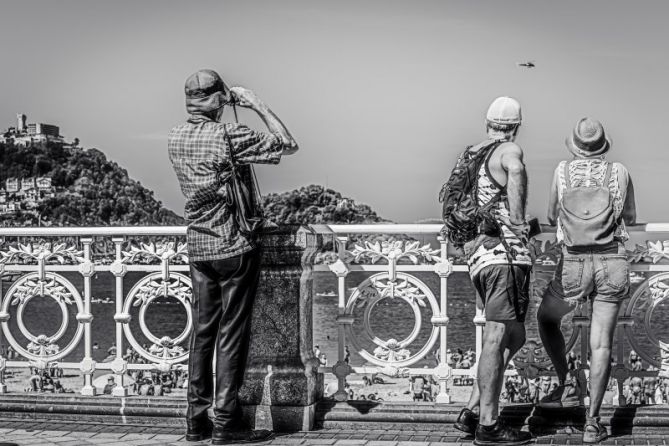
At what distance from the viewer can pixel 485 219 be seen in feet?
20.4

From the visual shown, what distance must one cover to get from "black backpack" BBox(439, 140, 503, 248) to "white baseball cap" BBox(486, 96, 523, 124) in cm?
14

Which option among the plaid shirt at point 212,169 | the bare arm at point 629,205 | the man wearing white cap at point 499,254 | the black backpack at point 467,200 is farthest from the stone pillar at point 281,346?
the bare arm at point 629,205

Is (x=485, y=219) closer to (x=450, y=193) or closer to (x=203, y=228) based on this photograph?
(x=450, y=193)

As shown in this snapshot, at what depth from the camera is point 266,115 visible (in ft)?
21.1

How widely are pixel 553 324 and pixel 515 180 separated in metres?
1.13

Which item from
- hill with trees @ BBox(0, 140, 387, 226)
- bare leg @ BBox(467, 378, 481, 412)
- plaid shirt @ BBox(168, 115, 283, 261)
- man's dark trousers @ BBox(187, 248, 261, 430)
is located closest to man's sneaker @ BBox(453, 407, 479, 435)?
bare leg @ BBox(467, 378, 481, 412)

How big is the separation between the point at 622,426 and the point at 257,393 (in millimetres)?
2380

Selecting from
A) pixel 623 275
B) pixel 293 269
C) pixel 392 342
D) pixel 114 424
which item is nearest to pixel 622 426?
pixel 623 275

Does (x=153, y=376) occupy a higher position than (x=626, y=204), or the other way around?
(x=626, y=204)

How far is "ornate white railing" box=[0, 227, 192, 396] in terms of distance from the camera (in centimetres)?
754

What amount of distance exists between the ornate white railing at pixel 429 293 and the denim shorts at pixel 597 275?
46 centimetres

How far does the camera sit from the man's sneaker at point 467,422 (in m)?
6.51

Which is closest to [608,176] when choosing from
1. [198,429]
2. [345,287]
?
[345,287]

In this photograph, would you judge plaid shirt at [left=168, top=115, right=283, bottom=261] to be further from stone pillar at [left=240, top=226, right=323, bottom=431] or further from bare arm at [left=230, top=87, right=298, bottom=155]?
stone pillar at [left=240, top=226, right=323, bottom=431]
